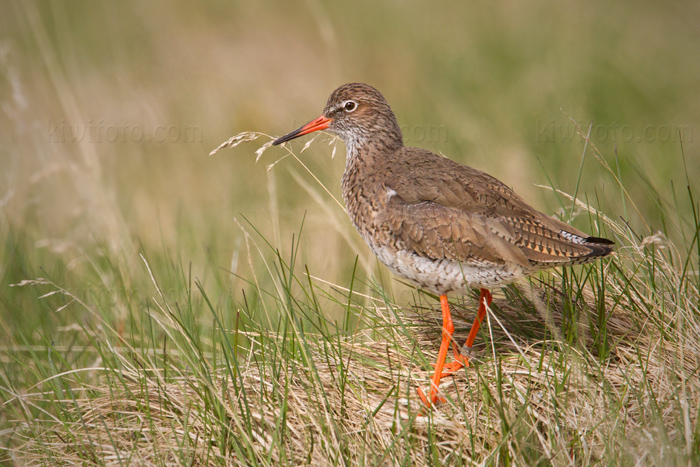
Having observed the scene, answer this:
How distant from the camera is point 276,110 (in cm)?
991

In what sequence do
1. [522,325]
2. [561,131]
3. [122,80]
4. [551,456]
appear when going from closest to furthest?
[551,456], [522,325], [561,131], [122,80]

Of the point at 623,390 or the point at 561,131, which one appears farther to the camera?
the point at 561,131

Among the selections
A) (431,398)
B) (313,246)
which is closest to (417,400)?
(431,398)

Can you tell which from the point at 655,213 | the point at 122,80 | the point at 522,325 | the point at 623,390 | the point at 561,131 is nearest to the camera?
the point at 623,390

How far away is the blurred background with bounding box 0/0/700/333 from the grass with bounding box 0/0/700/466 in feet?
0.15

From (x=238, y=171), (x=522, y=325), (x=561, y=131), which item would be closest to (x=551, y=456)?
(x=522, y=325)

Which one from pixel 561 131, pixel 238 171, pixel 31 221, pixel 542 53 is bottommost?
pixel 31 221

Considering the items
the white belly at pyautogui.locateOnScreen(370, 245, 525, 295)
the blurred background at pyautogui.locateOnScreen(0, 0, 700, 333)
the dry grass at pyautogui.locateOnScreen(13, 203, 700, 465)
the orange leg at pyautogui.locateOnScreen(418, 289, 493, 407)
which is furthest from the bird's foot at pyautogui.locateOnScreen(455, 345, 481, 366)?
the blurred background at pyautogui.locateOnScreen(0, 0, 700, 333)

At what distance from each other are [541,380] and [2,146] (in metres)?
8.77

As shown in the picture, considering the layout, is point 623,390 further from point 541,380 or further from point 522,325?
point 522,325

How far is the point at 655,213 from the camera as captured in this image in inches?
241

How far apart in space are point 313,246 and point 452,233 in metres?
3.60

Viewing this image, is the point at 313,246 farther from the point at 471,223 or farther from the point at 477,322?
the point at 471,223

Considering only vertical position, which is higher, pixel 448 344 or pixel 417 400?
pixel 448 344
